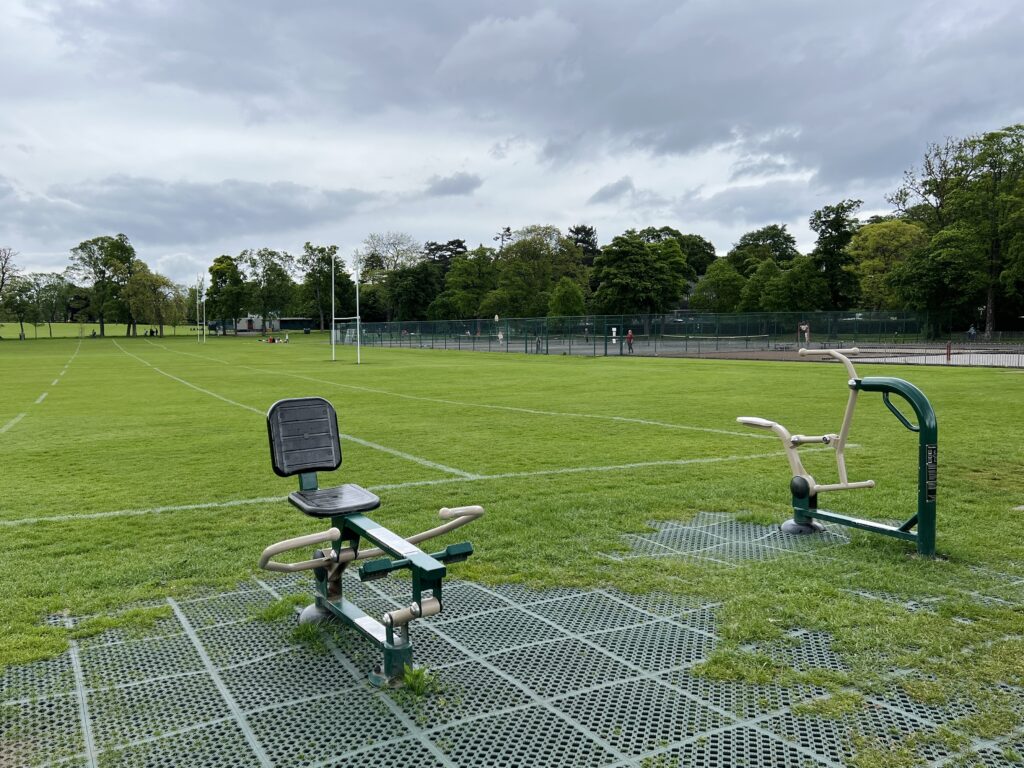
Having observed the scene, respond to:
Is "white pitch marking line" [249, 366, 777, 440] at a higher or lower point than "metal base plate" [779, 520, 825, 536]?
lower

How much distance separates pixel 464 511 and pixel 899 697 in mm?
2043

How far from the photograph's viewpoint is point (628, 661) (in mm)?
3562

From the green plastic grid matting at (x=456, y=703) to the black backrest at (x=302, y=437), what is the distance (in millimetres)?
Answer: 852

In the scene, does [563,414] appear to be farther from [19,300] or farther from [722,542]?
[19,300]

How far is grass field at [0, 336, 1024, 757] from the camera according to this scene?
3891 mm

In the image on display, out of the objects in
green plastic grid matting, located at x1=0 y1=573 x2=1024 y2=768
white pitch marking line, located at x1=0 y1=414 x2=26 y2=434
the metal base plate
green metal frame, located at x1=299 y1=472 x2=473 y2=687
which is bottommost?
white pitch marking line, located at x1=0 y1=414 x2=26 y2=434

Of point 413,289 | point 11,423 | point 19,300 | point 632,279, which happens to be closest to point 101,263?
point 19,300

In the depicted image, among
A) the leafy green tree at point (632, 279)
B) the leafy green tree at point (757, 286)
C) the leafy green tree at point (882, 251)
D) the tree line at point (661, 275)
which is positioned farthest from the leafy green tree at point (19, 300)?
the leafy green tree at point (882, 251)

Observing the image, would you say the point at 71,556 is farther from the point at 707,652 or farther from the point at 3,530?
the point at 707,652

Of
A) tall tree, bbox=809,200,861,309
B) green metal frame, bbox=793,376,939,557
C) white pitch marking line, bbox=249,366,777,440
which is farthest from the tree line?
green metal frame, bbox=793,376,939,557

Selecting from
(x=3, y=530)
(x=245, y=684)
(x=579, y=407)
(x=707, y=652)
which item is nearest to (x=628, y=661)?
(x=707, y=652)

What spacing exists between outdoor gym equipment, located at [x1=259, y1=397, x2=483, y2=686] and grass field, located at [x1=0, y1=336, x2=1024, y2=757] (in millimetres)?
1098

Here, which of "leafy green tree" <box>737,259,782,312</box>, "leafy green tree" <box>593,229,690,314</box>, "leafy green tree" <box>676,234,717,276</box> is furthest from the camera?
"leafy green tree" <box>676,234,717,276</box>

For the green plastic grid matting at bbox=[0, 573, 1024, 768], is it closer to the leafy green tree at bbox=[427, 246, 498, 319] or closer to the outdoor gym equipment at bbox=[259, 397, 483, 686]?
the outdoor gym equipment at bbox=[259, 397, 483, 686]
